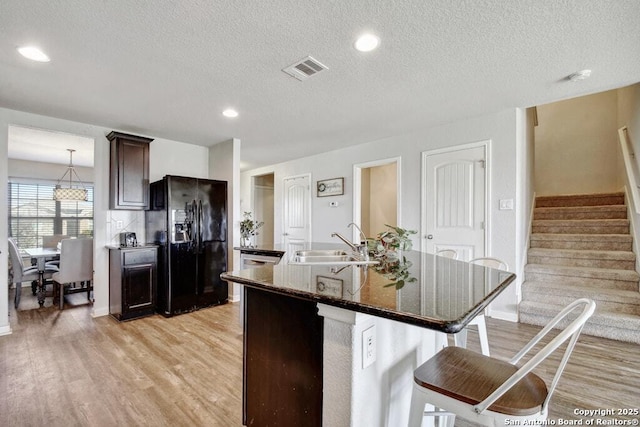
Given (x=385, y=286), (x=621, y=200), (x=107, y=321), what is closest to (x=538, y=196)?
(x=621, y=200)

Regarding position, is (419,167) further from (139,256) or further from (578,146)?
(139,256)

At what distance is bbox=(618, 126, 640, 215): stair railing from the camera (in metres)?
3.25

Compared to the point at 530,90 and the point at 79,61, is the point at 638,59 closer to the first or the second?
the point at 530,90

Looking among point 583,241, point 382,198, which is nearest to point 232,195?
point 382,198

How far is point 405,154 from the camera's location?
4289 millimetres

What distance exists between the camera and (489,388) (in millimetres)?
981

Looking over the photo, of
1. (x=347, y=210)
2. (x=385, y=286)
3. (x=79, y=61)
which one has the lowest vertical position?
(x=385, y=286)

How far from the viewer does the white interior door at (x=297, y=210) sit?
19.0 ft

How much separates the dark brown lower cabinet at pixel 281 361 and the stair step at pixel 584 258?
392cm

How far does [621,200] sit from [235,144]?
5674 millimetres

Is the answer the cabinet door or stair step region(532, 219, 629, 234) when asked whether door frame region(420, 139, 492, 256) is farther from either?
the cabinet door

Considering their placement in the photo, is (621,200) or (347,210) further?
(347,210)

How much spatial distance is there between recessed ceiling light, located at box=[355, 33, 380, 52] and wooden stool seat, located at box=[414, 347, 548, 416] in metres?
1.91

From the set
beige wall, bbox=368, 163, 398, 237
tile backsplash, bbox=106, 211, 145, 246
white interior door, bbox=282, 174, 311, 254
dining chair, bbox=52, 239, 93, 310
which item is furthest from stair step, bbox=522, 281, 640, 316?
dining chair, bbox=52, 239, 93, 310
